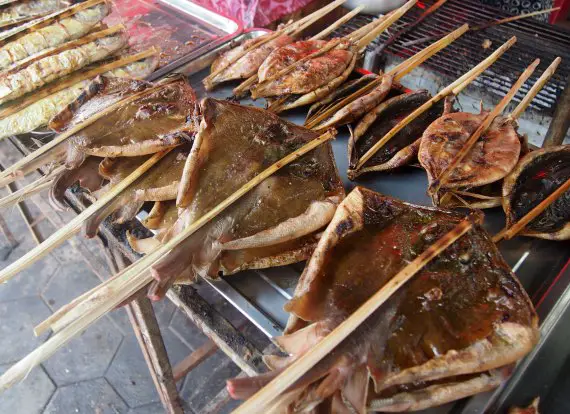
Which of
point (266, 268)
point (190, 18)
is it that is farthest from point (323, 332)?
point (190, 18)

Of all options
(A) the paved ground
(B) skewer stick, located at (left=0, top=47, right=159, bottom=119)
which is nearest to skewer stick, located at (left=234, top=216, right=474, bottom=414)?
(A) the paved ground

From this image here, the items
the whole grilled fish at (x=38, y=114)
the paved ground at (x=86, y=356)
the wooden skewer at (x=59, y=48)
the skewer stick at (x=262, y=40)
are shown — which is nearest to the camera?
the whole grilled fish at (x=38, y=114)

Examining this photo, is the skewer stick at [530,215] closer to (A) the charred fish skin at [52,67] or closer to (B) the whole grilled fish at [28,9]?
(A) the charred fish skin at [52,67]

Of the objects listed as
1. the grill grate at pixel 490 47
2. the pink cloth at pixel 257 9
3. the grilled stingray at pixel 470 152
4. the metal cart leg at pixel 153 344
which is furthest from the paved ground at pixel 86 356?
the grill grate at pixel 490 47

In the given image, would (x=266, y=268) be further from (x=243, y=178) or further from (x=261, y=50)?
(x=261, y=50)

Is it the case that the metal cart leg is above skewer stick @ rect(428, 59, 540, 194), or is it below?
below

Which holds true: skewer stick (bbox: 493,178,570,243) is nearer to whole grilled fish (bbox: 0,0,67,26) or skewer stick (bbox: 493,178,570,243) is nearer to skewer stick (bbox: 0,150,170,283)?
skewer stick (bbox: 0,150,170,283)

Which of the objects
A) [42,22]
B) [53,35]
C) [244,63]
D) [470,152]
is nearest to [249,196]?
[470,152]
